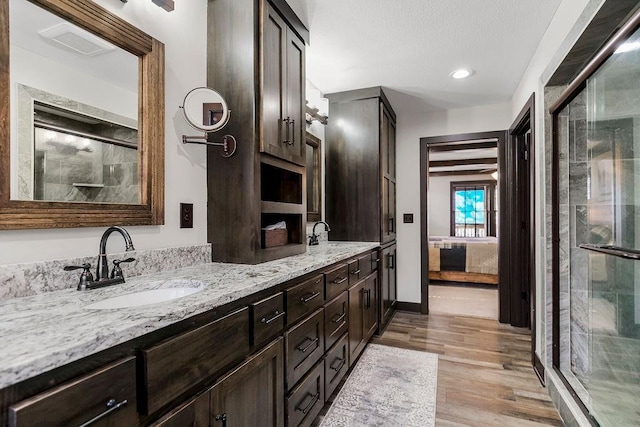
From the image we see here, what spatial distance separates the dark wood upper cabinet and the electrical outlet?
175 centimetres

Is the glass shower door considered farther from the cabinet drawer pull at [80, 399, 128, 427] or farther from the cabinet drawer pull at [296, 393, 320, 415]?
the cabinet drawer pull at [80, 399, 128, 427]

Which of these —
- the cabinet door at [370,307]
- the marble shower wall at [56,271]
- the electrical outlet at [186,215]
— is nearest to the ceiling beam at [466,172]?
the cabinet door at [370,307]

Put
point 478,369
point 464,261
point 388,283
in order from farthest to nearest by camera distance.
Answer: point 464,261 < point 388,283 < point 478,369

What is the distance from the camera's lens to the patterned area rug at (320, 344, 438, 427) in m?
1.76

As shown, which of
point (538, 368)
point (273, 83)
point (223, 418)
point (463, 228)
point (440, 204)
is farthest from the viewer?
point (440, 204)

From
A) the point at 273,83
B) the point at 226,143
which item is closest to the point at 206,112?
the point at 226,143

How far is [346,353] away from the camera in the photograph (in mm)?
2113

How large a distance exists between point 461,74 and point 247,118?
6.91ft

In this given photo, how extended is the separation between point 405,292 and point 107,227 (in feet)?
10.8

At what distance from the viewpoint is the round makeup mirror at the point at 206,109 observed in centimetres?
152

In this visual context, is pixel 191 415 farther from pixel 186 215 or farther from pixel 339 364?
pixel 339 364

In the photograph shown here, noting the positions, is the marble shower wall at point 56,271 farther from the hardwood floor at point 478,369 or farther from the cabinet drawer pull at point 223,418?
the hardwood floor at point 478,369

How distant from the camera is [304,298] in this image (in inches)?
59.2

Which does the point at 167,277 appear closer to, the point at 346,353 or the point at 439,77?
the point at 346,353
